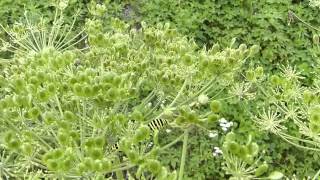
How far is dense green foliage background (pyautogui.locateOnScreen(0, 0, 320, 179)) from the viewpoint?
4.04m

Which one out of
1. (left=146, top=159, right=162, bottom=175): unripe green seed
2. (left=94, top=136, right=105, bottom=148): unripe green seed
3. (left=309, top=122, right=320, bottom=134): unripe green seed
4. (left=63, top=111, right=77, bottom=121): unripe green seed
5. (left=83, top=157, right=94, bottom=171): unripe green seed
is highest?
(left=63, top=111, right=77, bottom=121): unripe green seed

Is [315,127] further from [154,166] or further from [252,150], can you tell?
[154,166]

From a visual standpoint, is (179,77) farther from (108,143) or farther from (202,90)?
(108,143)

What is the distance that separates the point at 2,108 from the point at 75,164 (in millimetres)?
322

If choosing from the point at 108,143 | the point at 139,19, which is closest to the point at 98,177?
the point at 108,143

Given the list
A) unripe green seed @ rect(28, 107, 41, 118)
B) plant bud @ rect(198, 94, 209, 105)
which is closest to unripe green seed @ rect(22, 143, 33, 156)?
unripe green seed @ rect(28, 107, 41, 118)

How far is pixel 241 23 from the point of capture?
4.33 metres

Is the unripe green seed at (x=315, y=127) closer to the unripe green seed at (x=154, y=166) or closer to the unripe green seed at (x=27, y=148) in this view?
the unripe green seed at (x=154, y=166)

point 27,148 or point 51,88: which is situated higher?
point 51,88

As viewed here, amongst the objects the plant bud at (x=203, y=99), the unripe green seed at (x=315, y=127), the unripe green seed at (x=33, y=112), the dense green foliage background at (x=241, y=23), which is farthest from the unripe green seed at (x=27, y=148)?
the dense green foliage background at (x=241, y=23)

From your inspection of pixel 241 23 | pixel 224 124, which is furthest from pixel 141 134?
pixel 241 23

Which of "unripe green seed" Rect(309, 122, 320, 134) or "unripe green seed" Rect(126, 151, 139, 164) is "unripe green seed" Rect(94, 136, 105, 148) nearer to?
"unripe green seed" Rect(126, 151, 139, 164)

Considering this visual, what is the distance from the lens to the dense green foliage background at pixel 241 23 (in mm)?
4043

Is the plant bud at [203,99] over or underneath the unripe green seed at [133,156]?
over
